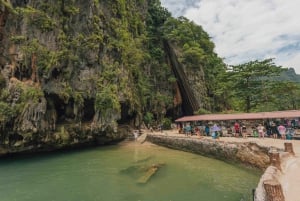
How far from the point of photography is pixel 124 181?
9258 mm

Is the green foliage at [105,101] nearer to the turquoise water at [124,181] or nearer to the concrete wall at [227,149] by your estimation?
the turquoise water at [124,181]

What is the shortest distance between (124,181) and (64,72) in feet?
36.2

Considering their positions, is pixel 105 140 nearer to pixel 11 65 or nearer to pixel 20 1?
pixel 11 65

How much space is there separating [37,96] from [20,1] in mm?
8302

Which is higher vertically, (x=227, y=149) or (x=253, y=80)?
(x=253, y=80)

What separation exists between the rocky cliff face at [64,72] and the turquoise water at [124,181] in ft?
10.5

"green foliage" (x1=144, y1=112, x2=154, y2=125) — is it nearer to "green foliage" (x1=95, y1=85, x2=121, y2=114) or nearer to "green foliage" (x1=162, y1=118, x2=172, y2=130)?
"green foliage" (x1=162, y1=118, x2=172, y2=130)

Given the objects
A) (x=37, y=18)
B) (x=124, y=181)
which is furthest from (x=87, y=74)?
(x=124, y=181)

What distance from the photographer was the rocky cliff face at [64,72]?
14.2 meters

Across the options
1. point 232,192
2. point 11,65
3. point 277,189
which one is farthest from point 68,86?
point 277,189

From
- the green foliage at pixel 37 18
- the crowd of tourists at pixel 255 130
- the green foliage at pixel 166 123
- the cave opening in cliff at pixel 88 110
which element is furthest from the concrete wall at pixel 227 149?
the green foliage at pixel 37 18

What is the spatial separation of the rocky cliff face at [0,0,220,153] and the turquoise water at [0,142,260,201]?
3193mm

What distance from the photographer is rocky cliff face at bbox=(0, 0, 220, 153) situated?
1417cm

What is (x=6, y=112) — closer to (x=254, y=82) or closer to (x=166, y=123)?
(x=166, y=123)
